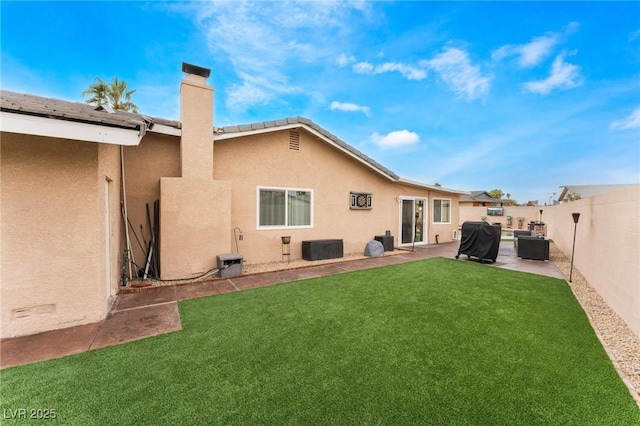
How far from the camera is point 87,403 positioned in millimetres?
2270

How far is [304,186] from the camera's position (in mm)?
9383

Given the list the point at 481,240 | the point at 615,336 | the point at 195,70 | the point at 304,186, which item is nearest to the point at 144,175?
the point at 195,70

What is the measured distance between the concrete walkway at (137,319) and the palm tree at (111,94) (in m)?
19.4

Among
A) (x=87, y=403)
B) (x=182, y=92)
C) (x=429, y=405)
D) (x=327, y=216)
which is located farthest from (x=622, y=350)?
(x=182, y=92)

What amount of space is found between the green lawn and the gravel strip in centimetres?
15

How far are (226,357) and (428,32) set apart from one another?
14.5 metres

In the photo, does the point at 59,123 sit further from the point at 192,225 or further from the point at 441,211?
the point at 441,211

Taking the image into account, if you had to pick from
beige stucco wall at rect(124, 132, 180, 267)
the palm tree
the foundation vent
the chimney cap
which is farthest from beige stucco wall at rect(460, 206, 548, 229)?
the palm tree

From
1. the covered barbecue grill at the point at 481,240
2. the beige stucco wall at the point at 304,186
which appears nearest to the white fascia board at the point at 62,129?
A: the beige stucco wall at the point at 304,186

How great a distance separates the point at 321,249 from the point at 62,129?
24.2 ft

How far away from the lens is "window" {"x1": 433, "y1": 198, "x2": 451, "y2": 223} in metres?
14.4

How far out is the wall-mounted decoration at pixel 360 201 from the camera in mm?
10814

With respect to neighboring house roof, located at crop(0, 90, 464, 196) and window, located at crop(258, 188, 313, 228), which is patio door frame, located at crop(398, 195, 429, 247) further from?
neighboring house roof, located at crop(0, 90, 464, 196)

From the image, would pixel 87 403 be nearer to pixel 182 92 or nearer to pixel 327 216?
pixel 182 92
